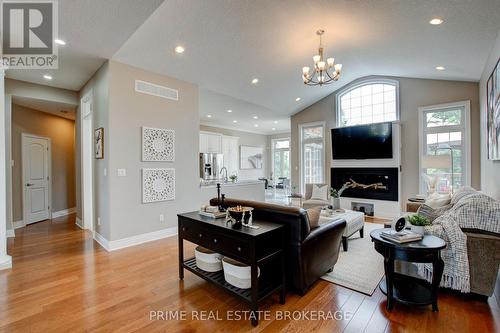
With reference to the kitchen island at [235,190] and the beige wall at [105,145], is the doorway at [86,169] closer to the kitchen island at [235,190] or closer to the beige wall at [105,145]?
the beige wall at [105,145]

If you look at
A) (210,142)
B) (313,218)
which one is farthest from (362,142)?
(210,142)

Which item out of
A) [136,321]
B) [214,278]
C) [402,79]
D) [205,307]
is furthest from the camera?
[402,79]

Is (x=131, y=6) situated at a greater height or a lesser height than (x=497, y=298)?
greater

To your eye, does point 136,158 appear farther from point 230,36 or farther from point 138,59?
point 230,36

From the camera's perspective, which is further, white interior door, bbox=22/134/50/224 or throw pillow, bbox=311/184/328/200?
throw pillow, bbox=311/184/328/200

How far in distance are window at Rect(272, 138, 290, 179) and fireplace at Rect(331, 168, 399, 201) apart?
509 cm

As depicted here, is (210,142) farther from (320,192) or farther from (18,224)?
(18,224)

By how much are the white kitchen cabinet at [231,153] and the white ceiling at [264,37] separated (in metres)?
4.62

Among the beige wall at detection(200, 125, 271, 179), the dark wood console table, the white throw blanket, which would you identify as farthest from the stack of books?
the beige wall at detection(200, 125, 271, 179)

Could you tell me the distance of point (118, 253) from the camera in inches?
146

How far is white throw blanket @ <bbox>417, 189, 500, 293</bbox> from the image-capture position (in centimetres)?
225

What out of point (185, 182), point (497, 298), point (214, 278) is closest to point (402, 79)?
point (497, 298)

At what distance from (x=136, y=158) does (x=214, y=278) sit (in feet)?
8.92

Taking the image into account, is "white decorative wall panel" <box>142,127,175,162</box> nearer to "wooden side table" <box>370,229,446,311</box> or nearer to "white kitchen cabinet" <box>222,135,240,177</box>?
"wooden side table" <box>370,229,446,311</box>
